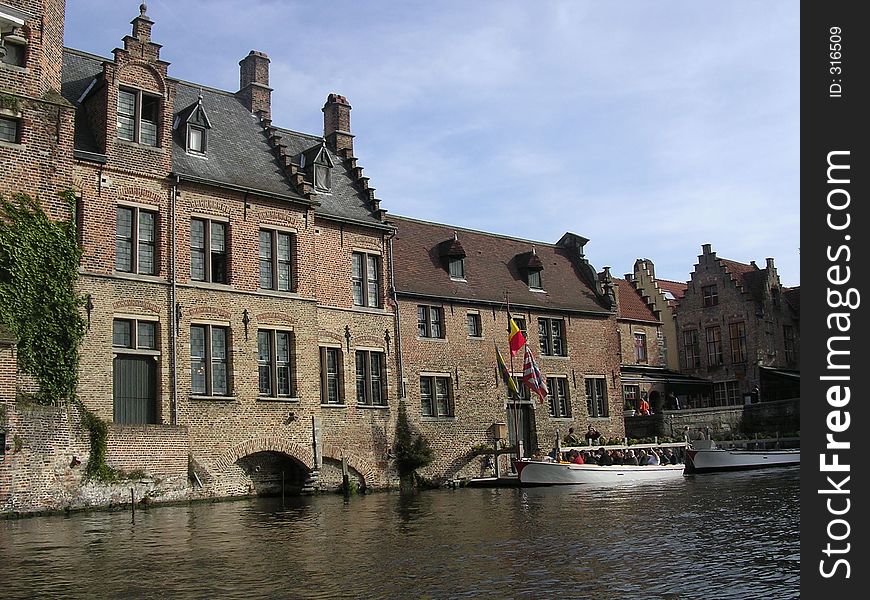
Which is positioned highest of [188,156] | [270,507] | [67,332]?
[188,156]

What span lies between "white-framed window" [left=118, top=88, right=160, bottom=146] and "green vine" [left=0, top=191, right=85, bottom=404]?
360 centimetres

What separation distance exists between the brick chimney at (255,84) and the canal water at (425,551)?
678 inches

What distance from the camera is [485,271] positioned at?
1592 inches

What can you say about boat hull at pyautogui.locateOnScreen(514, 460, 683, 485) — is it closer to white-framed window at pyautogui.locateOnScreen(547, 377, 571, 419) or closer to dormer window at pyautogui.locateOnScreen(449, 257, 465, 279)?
white-framed window at pyautogui.locateOnScreen(547, 377, 571, 419)

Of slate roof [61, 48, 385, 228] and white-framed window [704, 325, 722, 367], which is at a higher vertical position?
slate roof [61, 48, 385, 228]

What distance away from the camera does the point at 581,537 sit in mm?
15617

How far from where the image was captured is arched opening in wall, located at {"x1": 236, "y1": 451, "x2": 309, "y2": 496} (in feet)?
94.7

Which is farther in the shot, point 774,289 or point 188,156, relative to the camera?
point 774,289

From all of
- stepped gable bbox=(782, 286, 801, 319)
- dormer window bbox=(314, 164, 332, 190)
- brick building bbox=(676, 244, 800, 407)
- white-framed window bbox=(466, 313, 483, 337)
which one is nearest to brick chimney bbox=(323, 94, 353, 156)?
dormer window bbox=(314, 164, 332, 190)

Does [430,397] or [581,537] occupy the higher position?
[430,397]

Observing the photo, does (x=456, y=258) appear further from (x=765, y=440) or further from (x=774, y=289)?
(x=774, y=289)

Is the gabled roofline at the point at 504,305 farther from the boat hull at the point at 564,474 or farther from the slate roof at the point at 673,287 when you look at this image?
the slate roof at the point at 673,287

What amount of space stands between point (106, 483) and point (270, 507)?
4417mm

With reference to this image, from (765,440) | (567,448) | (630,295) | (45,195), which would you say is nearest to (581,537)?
(45,195)
